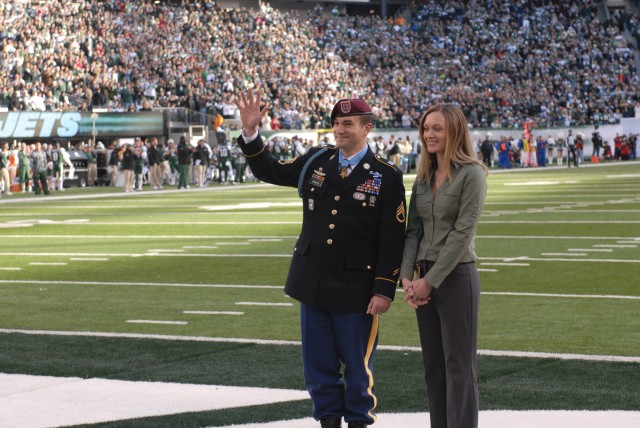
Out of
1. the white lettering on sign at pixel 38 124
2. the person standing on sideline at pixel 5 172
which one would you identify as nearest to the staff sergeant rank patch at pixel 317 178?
the person standing on sideline at pixel 5 172

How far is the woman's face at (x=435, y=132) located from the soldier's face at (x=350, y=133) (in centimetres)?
35

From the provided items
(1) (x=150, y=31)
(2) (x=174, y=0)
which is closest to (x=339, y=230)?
(1) (x=150, y=31)

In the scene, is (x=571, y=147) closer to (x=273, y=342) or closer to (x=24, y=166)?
(x=24, y=166)

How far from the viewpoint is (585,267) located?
14.1 m

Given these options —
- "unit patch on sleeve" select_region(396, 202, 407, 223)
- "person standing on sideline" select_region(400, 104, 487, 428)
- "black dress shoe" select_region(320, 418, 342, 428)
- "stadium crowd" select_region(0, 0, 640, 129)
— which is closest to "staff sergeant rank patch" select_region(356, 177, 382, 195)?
"unit patch on sleeve" select_region(396, 202, 407, 223)

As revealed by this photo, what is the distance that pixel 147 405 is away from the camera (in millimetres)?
6977

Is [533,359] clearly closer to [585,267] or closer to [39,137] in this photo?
[585,267]

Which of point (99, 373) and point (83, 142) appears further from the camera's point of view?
point (83, 142)

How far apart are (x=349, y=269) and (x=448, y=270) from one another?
0.53 meters

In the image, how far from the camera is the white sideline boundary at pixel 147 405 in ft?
20.7

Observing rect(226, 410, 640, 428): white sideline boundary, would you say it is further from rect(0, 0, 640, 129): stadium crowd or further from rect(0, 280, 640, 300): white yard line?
rect(0, 0, 640, 129): stadium crowd

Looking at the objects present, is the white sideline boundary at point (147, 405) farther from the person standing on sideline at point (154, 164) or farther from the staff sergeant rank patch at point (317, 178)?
the person standing on sideline at point (154, 164)

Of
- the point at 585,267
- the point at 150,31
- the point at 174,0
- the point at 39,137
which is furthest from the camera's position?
the point at 174,0

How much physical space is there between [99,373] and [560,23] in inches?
2341
